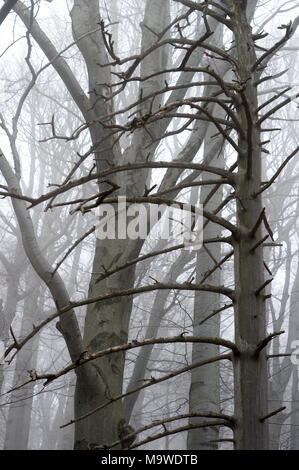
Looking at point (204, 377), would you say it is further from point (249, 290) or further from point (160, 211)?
point (249, 290)

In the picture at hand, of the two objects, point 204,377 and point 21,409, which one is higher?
point 21,409

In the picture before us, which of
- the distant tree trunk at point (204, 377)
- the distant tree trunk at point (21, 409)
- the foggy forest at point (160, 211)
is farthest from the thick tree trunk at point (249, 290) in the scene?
the distant tree trunk at point (21, 409)

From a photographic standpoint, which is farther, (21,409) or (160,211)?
(21,409)

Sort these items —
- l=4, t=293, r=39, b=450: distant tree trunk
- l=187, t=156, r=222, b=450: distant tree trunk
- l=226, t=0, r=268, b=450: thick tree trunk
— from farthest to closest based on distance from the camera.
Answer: l=4, t=293, r=39, b=450: distant tree trunk
l=187, t=156, r=222, b=450: distant tree trunk
l=226, t=0, r=268, b=450: thick tree trunk

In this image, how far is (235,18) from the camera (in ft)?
6.00

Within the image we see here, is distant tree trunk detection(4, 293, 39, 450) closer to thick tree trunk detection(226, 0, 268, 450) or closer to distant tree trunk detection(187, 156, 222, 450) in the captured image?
distant tree trunk detection(187, 156, 222, 450)

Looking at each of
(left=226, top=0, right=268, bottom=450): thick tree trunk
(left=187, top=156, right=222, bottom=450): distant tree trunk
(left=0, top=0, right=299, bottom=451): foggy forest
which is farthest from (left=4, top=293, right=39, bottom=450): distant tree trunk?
(left=226, top=0, right=268, bottom=450): thick tree trunk

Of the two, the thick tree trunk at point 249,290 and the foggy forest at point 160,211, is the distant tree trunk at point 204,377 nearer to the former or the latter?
the foggy forest at point 160,211

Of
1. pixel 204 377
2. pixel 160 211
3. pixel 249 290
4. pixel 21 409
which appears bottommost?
pixel 249 290

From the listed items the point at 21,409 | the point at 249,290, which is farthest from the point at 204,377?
the point at 21,409

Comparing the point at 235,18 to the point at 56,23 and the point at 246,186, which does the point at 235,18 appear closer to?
the point at 246,186

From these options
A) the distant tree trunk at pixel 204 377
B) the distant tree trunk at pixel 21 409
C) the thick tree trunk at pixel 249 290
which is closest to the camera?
the thick tree trunk at pixel 249 290
